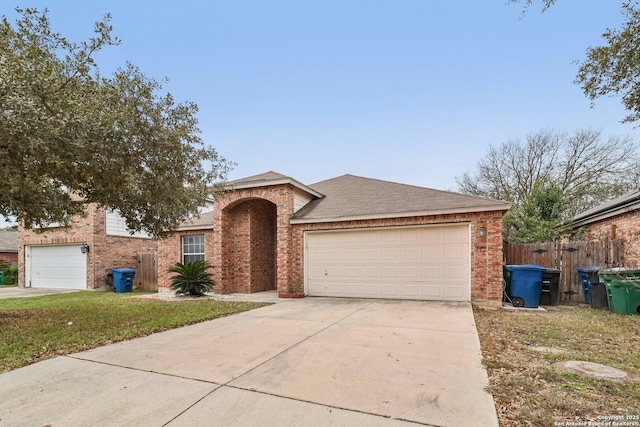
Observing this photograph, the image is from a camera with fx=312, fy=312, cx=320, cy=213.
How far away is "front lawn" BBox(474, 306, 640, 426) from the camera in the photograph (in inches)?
104

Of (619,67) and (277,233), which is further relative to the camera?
(277,233)

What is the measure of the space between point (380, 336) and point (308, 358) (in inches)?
61.1

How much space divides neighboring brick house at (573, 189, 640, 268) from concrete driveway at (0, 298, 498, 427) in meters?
6.44

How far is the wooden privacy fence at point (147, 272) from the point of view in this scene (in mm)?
14523

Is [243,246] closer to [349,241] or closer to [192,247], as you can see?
[192,247]

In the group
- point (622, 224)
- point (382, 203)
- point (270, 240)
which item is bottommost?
point (270, 240)

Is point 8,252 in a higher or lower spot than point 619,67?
lower

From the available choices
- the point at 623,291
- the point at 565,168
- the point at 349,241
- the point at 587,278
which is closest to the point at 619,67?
the point at 623,291

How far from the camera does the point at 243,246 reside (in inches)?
454

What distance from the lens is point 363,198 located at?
1091 centimetres

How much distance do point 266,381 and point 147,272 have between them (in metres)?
13.8

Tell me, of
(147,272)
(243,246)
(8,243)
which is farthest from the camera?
(8,243)

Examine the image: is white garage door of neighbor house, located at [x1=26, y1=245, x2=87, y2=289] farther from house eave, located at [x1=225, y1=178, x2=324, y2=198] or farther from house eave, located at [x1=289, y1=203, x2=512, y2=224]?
house eave, located at [x1=289, y1=203, x2=512, y2=224]

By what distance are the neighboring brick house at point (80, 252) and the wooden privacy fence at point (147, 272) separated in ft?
1.09
